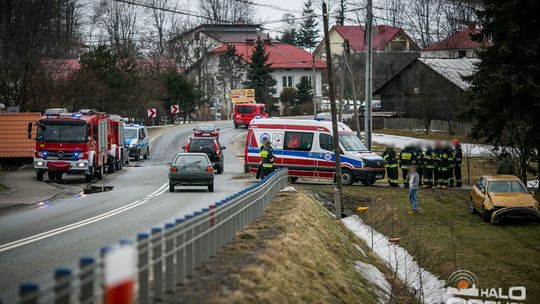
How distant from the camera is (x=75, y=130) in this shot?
35812mm

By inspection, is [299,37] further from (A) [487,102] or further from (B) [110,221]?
(B) [110,221]

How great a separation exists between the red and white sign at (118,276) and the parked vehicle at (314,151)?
28.7 meters

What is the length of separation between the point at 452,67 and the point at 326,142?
44.1 meters

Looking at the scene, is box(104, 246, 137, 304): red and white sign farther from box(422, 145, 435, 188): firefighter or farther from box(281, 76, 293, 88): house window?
box(281, 76, 293, 88): house window

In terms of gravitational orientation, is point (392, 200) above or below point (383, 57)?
below

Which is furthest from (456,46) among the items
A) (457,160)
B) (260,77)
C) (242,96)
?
(457,160)

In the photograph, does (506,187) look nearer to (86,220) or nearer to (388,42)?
(86,220)

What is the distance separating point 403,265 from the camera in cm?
2100

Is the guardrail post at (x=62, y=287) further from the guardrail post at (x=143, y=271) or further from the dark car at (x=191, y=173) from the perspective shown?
the dark car at (x=191, y=173)

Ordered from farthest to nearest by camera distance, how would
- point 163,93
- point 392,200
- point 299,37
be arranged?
point 299,37 → point 163,93 → point 392,200

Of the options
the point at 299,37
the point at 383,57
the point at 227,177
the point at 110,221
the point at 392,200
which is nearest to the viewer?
the point at 110,221

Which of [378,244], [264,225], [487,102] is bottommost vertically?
[378,244]

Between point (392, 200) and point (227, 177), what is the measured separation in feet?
35.0

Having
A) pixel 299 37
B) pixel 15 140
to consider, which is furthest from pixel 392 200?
pixel 299 37
